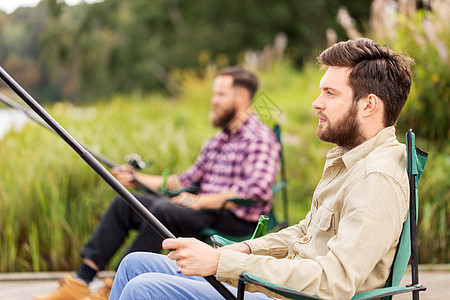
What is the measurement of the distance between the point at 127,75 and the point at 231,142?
68.9 ft

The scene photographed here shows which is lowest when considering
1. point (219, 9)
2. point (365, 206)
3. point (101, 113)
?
point (365, 206)

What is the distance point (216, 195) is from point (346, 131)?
1.77 m

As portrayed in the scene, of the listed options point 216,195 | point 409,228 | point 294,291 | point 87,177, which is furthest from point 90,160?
point 87,177

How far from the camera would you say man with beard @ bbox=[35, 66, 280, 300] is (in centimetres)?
322

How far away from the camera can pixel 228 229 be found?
344 cm

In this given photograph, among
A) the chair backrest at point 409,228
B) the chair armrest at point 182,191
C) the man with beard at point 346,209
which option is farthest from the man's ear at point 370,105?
the chair armrest at point 182,191

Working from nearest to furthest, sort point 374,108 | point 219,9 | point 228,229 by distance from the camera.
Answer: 1. point 374,108
2. point 228,229
3. point 219,9

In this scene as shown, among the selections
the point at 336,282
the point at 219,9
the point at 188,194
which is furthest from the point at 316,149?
the point at 219,9

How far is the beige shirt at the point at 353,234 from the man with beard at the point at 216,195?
5.20 ft

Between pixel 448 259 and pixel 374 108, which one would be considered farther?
pixel 448 259

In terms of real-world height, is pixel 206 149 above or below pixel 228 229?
above

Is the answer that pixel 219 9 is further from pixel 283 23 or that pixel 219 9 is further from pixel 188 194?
pixel 188 194

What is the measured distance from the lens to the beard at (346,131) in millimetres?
1724

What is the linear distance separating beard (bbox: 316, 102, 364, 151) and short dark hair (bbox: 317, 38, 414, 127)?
2.1 inches
